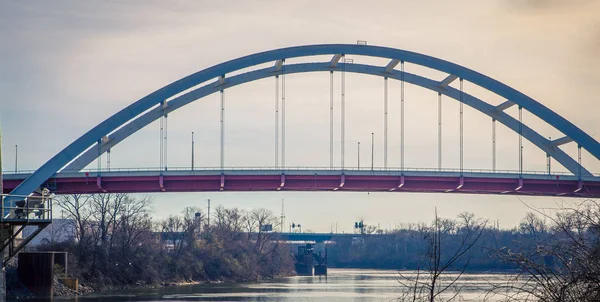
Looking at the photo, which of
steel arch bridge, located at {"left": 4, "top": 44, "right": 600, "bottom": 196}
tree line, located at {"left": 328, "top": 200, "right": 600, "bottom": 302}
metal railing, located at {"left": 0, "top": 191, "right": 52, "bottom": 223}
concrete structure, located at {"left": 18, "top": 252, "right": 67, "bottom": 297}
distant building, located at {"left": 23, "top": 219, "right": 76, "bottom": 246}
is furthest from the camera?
distant building, located at {"left": 23, "top": 219, "right": 76, "bottom": 246}

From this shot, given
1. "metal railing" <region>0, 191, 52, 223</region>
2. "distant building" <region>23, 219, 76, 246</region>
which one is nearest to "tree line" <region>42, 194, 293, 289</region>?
"distant building" <region>23, 219, 76, 246</region>

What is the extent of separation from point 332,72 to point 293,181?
792 centimetres

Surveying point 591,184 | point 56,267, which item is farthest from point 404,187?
point 56,267

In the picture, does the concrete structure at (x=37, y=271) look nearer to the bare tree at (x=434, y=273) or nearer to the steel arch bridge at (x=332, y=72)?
the steel arch bridge at (x=332, y=72)

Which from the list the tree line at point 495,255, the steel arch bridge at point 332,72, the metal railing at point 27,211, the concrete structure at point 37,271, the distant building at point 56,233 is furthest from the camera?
the distant building at point 56,233

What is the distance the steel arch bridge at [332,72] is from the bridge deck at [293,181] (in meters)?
0.09

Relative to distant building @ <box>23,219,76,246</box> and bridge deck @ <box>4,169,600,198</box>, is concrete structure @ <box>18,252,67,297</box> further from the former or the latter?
distant building @ <box>23,219,76,246</box>

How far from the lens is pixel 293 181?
65188mm

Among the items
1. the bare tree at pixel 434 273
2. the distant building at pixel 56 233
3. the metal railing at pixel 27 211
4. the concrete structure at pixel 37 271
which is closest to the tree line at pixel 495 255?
the bare tree at pixel 434 273

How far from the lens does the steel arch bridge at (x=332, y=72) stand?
207 ft

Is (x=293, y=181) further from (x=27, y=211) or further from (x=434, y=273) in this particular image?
(x=434, y=273)

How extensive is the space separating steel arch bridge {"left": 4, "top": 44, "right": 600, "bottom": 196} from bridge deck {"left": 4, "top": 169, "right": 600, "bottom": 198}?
0.09 meters

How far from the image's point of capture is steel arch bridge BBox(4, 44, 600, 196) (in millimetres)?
63125

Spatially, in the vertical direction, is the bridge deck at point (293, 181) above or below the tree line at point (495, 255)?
above
